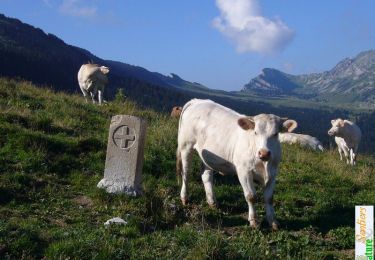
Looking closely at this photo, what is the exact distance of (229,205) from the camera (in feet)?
36.0

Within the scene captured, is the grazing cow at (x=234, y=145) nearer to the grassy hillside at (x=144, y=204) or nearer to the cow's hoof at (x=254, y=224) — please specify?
the cow's hoof at (x=254, y=224)

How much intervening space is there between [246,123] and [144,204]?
2517 mm

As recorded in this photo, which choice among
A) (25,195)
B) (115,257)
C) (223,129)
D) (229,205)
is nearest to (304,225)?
(229,205)

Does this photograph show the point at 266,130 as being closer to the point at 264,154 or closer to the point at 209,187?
the point at 264,154

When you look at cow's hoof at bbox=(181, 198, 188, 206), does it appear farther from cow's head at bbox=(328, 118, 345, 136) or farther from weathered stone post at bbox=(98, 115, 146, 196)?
cow's head at bbox=(328, 118, 345, 136)

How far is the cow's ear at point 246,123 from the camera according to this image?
973 cm

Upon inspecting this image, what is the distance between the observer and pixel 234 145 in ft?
33.6

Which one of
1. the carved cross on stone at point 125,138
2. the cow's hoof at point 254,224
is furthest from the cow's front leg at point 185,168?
the cow's hoof at point 254,224

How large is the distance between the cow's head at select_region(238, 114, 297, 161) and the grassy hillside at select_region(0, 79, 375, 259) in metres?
1.45

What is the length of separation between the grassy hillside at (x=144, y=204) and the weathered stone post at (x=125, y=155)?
0.37 m

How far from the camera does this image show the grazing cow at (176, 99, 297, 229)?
30.8ft

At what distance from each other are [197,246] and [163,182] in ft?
15.5

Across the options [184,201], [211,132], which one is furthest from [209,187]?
[211,132]

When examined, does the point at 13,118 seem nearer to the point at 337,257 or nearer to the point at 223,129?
the point at 223,129
